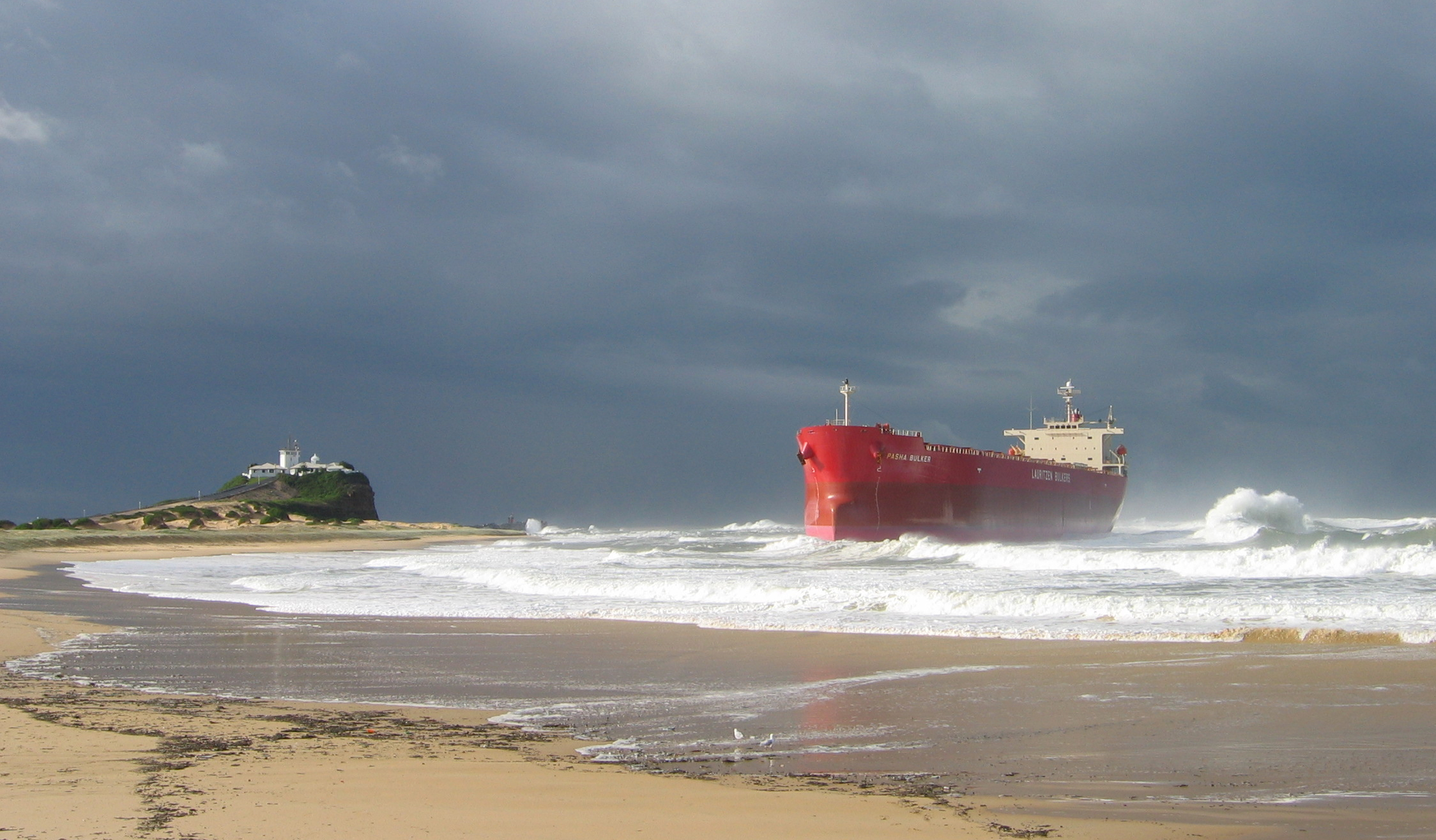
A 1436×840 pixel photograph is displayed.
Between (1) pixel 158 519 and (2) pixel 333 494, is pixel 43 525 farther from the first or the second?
(2) pixel 333 494

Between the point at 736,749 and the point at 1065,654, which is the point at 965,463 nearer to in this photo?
the point at 1065,654

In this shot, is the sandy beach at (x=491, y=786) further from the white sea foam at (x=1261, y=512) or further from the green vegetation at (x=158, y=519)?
the green vegetation at (x=158, y=519)

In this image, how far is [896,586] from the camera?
16.7 metres

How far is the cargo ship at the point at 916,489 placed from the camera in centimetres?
3119

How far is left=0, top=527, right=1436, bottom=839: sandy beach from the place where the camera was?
13.0 ft

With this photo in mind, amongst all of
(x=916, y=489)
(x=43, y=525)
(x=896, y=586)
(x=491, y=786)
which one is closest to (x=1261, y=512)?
(x=916, y=489)

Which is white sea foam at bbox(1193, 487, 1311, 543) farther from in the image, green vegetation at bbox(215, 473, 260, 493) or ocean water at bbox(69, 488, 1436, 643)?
green vegetation at bbox(215, 473, 260, 493)

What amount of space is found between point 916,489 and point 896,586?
Result: 51.1 ft

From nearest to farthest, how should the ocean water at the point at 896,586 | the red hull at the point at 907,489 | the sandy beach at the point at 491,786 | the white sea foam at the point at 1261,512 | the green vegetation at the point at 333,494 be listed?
the sandy beach at the point at 491,786 < the ocean water at the point at 896,586 < the red hull at the point at 907,489 < the white sea foam at the point at 1261,512 < the green vegetation at the point at 333,494

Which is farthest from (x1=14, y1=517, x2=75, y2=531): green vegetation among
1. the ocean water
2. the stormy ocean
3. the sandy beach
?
the sandy beach

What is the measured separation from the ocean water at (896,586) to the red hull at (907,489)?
1.36m

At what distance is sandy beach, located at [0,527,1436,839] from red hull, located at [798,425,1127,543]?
23.7 meters

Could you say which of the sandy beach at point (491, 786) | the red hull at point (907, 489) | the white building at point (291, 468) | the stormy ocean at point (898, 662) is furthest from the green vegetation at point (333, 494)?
the sandy beach at point (491, 786)

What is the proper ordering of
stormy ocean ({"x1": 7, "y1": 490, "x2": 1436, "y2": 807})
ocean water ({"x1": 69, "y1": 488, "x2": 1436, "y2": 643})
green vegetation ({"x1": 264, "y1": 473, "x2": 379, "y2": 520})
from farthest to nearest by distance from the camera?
green vegetation ({"x1": 264, "y1": 473, "x2": 379, "y2": 520}) → ocean water ({"x1": 69, "y1": 488, "x2": 1436, "y2": 643}) → stormy ocean ({"x1": 7, "y1": 490, "x2": 1436, "y2": 807})
